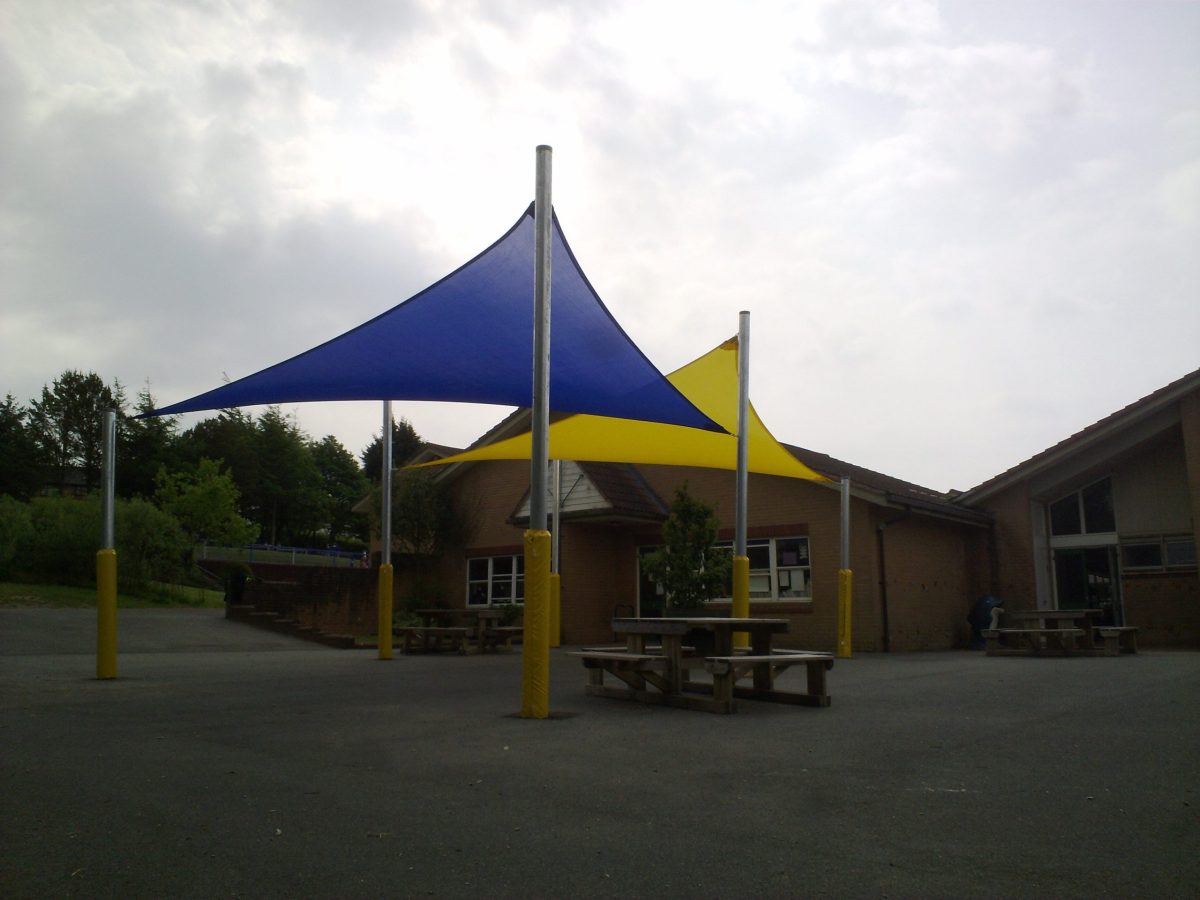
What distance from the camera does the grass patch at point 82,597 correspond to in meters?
18.8

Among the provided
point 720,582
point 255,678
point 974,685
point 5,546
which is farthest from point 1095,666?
point 5,546

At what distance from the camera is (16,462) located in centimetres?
4212

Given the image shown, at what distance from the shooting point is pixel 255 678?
9.77 metres

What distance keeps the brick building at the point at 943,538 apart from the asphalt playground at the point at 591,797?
9.50 meters

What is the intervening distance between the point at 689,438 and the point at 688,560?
2.59 metres

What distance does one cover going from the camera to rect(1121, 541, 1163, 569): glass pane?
1833 cm

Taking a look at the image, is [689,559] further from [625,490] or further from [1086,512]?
[1086,512]

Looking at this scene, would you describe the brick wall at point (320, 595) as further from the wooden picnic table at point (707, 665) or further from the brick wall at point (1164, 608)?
the brick wall at point (1164, 608)

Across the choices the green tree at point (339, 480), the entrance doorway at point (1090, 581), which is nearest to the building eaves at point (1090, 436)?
the entrance doorway at point (1090, 581)

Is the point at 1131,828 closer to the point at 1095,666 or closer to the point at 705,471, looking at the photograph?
the point at 1095,666

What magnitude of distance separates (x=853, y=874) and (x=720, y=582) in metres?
12.7

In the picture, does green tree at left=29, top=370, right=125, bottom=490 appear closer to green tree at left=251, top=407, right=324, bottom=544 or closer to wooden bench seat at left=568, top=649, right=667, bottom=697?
green tree at left=251, top=407, right=324, bottom=544

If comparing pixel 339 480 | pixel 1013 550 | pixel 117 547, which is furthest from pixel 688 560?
pixel 339 480

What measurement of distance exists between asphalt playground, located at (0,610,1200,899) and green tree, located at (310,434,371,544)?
6058cm
